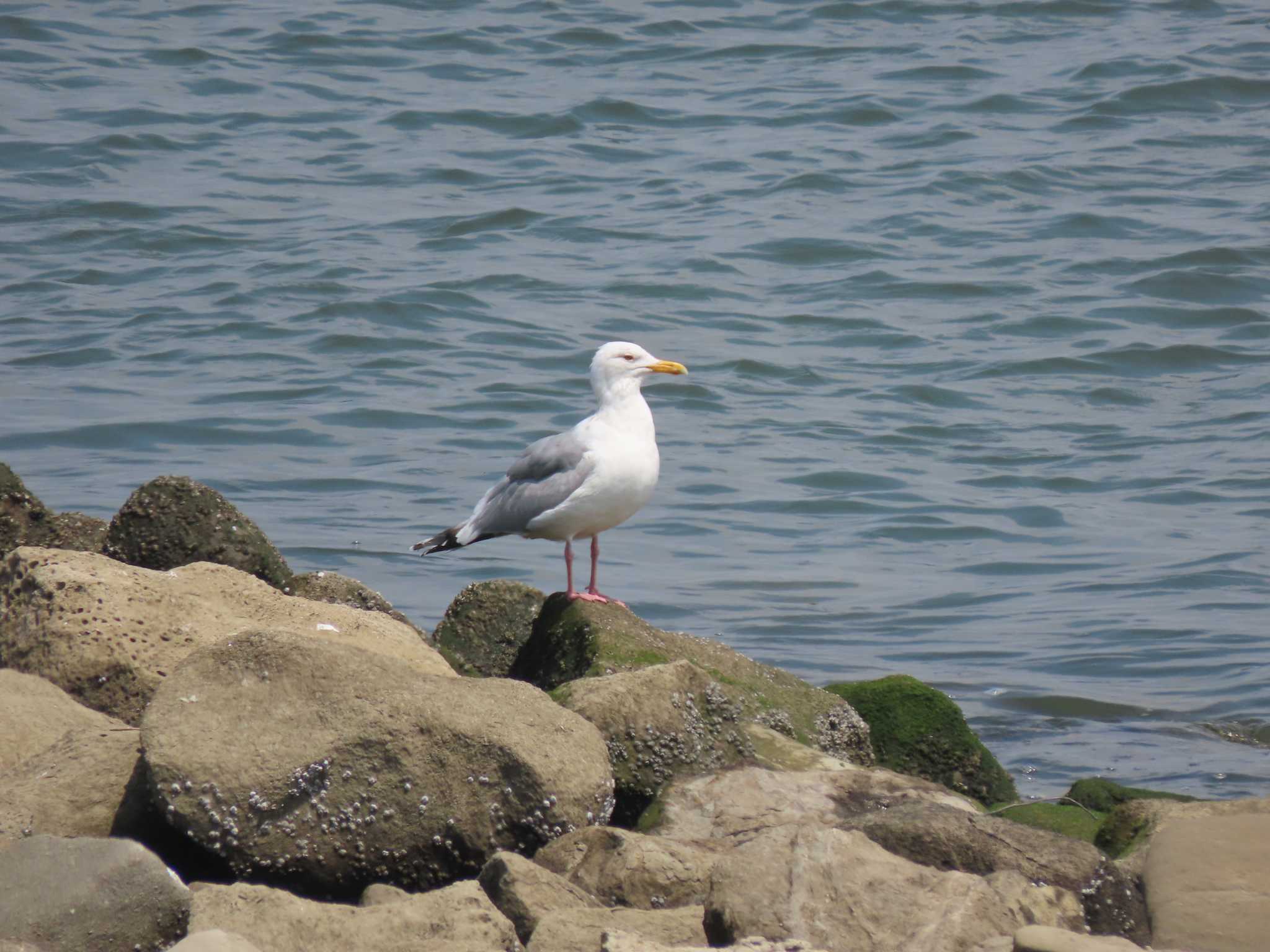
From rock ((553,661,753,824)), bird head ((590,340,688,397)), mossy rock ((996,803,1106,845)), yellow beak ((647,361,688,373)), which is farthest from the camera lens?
yellow beak ((647,361,688,373))

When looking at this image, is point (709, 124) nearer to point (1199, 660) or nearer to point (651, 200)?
point (651, 200)

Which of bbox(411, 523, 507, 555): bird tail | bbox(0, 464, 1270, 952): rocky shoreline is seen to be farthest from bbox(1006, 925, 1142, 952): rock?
bbox(411, 523, 507, 555): bird tail

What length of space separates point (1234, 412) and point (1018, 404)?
1535 mm

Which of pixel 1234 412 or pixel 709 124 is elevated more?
pixel 709 124

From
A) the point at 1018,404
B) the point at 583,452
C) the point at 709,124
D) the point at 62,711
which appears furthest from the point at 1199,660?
the point at 709,124

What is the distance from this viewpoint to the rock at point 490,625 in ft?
21.6

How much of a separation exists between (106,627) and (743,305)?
9.82m

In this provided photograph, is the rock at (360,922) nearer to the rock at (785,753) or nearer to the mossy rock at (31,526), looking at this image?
the rock at (785,753)

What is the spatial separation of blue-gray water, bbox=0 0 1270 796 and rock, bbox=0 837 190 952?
4.21 meters

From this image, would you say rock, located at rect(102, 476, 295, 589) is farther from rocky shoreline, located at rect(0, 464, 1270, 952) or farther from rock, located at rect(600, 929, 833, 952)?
rock, located at rect(600, 929, 833, 952)

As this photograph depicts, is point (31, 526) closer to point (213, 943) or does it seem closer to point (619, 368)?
point (619, 368)

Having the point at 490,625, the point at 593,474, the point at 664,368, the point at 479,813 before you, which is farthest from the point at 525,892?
the point at 664,368

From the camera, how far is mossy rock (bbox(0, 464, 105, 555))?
22.5 ft

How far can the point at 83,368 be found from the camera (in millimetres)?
12977
